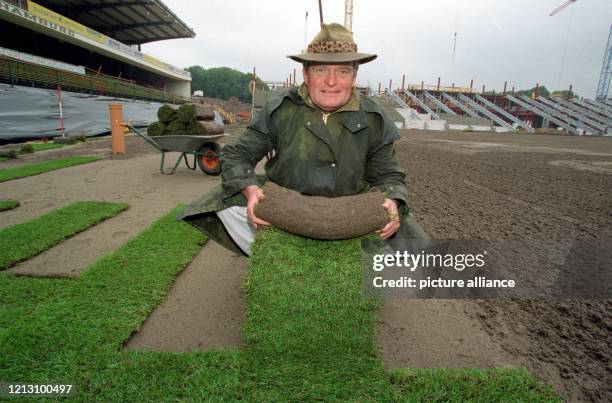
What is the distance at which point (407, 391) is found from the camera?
6.02ft

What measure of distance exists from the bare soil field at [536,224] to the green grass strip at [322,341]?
14.2 inches

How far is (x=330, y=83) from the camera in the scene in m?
2.17

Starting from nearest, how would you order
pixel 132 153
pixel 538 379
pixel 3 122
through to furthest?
pixel 538 379 < pixel 132 153 < pixel 3 122

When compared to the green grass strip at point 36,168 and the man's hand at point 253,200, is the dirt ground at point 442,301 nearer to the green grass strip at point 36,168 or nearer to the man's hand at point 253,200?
the green grass strip at point 36,168

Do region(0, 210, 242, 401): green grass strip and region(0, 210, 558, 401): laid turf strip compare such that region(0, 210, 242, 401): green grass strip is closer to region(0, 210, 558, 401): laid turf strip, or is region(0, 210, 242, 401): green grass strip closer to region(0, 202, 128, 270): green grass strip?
region(0, 210, 558, 401): laid turf strip

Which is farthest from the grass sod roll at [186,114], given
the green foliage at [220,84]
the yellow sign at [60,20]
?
the green foliage at [220,84]

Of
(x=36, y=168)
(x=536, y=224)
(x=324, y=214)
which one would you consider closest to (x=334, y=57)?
(x=324, y=214)

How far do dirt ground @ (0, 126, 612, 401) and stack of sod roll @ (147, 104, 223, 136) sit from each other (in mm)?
1029

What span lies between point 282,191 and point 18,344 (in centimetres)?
192

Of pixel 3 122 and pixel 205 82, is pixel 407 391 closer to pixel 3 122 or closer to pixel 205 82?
pixel 3 122

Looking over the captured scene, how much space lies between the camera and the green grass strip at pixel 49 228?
3.37m

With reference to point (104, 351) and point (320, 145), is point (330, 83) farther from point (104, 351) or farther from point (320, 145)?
point (104, 351)

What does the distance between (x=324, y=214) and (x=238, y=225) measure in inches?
34.9

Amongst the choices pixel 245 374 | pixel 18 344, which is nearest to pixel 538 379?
pixel 245 374
